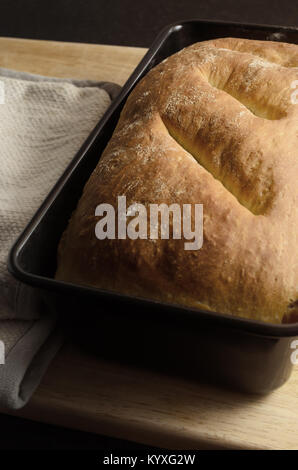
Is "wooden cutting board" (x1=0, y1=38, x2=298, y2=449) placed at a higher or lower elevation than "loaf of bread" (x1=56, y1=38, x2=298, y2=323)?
lower

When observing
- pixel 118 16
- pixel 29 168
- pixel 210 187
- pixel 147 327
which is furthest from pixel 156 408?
pixel 118 16

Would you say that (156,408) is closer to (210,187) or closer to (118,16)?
(210,187)

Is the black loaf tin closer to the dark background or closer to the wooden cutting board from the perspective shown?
the wooden cutting board

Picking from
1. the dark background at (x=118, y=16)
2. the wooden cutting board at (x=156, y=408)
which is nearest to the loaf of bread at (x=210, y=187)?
the wooden cutting board at (x=156, y=408)

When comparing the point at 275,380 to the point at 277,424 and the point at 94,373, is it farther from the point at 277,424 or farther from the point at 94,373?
the point at 94,373

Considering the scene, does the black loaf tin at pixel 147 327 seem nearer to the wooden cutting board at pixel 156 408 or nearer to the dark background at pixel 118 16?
the wooden cutting board at pixel 156 408

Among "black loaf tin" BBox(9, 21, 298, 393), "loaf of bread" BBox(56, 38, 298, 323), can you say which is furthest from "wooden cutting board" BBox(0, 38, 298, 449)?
"loaf of bread" BBox(56, 38, 298, 323)
